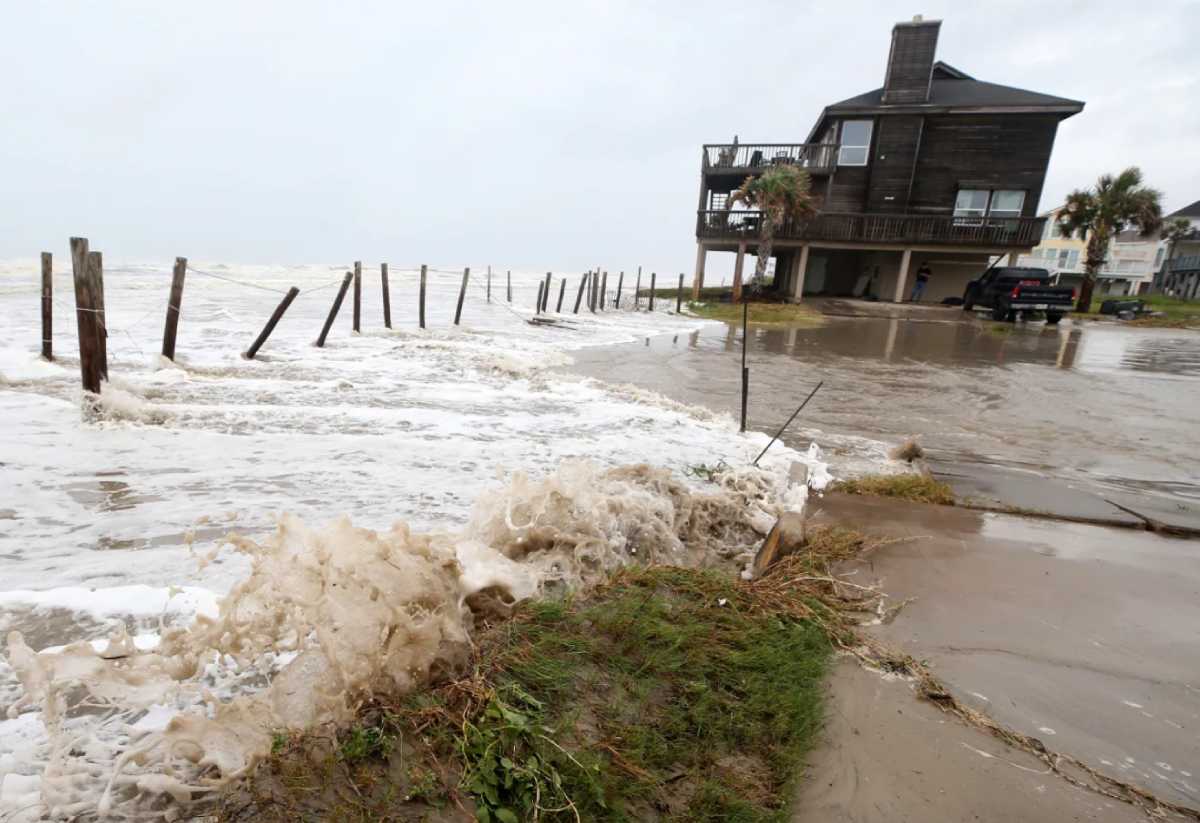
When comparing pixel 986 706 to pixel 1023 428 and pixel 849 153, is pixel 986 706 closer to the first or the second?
pixel 1023 428

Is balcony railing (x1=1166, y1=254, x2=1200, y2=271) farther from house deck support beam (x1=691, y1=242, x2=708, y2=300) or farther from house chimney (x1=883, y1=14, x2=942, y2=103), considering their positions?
house deck support beam (x1=691, y1=242, x2=708, y2=300)

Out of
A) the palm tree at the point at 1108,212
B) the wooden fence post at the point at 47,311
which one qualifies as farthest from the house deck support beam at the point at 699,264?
the wooden fence post at the point at 47,311

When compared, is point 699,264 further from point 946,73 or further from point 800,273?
point 946,73

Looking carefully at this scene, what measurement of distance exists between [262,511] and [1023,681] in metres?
4.37

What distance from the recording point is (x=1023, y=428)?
24.3 feet

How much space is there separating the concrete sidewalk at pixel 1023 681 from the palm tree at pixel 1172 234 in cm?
6806

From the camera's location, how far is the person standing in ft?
89.4

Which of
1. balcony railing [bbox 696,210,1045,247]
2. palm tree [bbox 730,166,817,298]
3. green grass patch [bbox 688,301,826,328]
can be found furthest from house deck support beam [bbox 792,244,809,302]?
palm tree [bbox 730,166,817,298]

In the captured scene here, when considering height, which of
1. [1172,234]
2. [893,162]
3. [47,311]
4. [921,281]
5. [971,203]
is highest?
[1172,234]

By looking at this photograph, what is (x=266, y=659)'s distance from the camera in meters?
2.39

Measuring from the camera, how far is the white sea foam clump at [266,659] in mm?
1797

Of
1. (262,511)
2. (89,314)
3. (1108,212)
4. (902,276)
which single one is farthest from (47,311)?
(1108,212)

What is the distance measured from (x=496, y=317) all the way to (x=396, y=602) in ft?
70.9

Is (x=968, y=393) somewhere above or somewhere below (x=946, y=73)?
below
